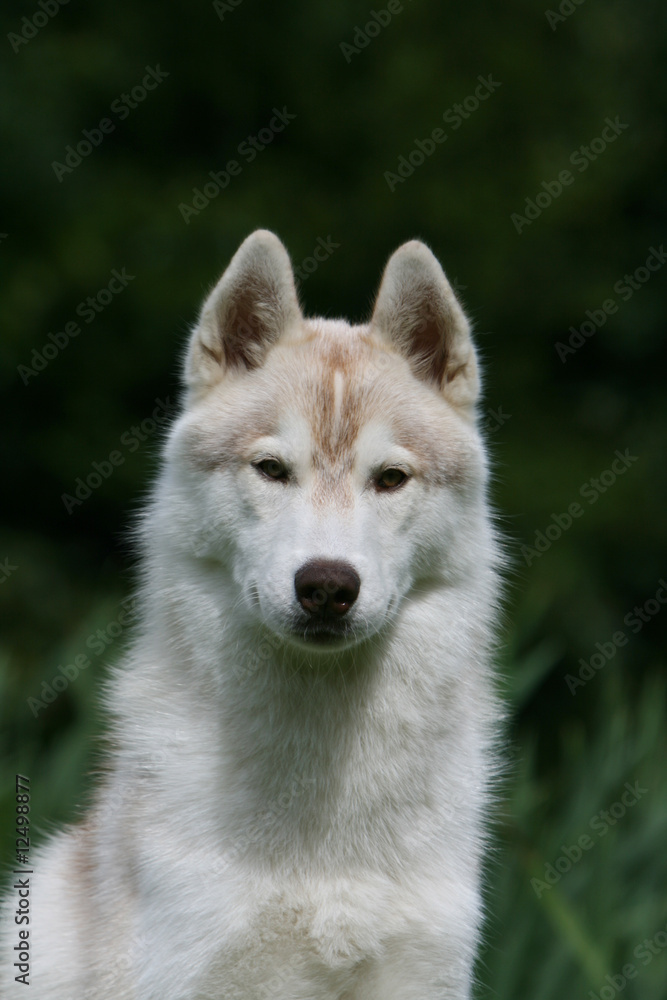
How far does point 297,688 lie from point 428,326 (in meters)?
1.09

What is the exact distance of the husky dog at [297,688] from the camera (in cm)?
280

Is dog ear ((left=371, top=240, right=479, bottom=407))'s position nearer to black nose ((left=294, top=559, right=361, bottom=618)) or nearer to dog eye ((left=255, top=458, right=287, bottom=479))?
dog eye ((left=255, top=458, right=287, bottom=479))

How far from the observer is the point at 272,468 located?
9.90 feet

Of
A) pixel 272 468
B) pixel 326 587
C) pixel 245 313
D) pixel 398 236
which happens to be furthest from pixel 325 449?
pixel 398 236

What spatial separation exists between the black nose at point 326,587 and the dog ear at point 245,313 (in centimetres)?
82

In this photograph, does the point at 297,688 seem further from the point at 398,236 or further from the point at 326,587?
the point at 398,236

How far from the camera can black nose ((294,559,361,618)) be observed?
2.72 meters

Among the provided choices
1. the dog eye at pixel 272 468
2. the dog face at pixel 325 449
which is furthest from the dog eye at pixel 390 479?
the dog eye at pixel 272 468

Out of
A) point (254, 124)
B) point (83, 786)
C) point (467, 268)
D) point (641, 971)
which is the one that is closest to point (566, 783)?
point (641, 971)

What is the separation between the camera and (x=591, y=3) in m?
9.66

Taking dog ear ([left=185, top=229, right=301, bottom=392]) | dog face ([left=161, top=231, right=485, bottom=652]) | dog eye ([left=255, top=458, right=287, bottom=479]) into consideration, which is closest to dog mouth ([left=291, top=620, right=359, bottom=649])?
dog face ([left=161, top=231, right=485, bottom=652])

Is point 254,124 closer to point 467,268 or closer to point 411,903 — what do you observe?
point 467,268

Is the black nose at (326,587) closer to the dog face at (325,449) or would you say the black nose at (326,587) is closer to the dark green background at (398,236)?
the dog face at (325,449)

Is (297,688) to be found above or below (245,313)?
below
